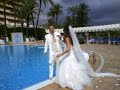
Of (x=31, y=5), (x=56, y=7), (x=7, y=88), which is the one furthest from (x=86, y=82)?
(x=56, y=7)

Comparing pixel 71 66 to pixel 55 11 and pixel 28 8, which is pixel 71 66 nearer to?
pixel 28 8

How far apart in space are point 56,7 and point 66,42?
5210 centimetres

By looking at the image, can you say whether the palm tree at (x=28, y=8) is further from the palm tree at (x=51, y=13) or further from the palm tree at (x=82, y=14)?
the palm tree at (x=82, y=14)

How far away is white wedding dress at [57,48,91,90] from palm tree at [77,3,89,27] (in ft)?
174

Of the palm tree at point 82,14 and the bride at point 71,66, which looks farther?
the palm tree at point 82,14

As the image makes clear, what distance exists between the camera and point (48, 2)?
4462cm

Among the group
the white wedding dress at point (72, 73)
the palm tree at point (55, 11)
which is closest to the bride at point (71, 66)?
the white wedding dress at point (72, 73)

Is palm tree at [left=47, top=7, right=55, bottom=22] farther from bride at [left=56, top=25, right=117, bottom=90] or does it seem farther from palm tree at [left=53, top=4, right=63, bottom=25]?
bride at [left=56, top=25, right=117, bottom=90]

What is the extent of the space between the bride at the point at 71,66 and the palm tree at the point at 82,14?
53103mm

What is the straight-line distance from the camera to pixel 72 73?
5.72 metres

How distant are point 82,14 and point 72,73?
54.6 meters

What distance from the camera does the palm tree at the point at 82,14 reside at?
193 feet

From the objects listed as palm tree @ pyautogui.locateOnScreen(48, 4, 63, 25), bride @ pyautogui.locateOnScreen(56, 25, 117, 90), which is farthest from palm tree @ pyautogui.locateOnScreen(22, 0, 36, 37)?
bride @ pyautogui.locateOnScreen(56, 25, 117, 90)

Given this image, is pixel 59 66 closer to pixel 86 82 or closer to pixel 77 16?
pixel 86 82
